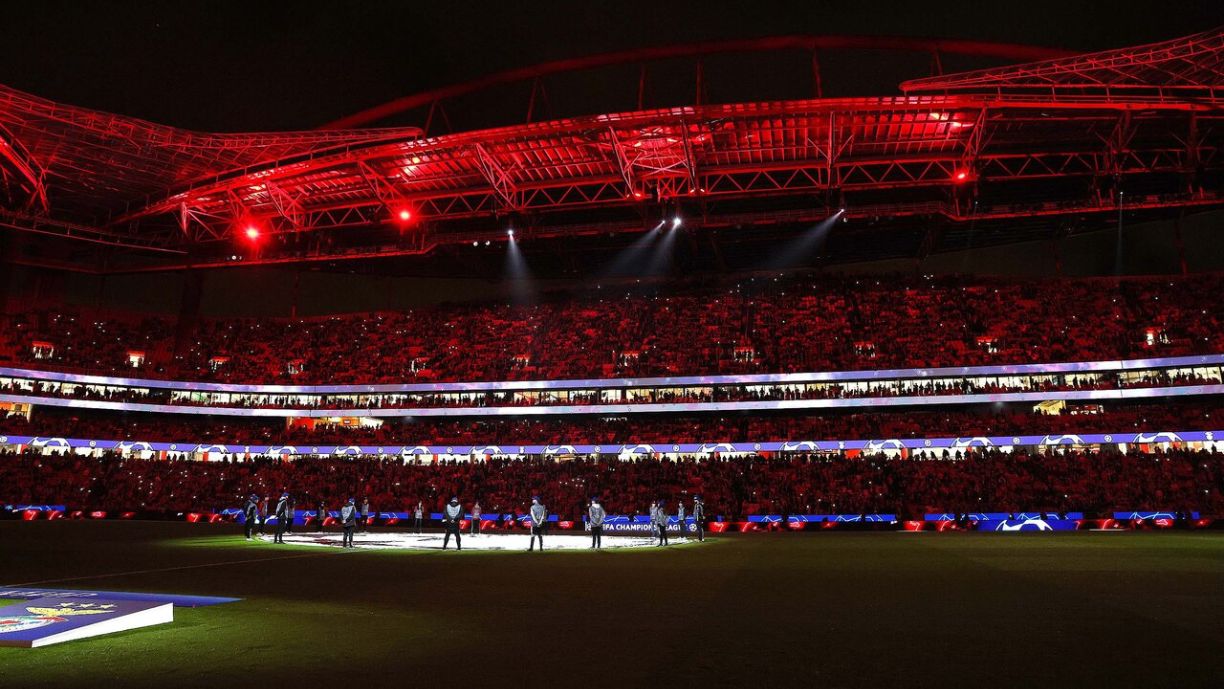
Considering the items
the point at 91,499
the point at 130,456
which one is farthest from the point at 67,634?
the point at 130,456

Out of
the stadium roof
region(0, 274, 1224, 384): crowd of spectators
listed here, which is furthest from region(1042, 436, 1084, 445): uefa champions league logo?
the stadium roof

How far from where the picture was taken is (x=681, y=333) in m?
53.2

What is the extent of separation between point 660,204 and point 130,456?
41.9 m

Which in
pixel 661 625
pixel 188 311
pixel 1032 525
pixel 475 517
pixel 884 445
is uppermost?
pixel 188 311

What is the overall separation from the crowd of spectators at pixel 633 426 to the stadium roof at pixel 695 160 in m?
12.9

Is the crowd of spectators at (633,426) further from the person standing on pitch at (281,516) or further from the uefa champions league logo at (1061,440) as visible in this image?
the person standing on pitch at (281,516)

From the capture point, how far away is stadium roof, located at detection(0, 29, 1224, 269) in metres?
35.0

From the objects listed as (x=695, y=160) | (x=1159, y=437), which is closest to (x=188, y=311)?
(x=695, y=160)

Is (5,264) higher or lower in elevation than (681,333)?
higher

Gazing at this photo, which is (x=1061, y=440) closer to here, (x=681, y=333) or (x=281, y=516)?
(x=681, y=333)

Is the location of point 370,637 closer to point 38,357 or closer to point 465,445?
point 465,445

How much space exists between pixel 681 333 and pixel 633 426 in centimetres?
871

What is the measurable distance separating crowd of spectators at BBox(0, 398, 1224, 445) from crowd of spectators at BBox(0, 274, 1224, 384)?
11.6ft

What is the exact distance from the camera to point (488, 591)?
486 inches
